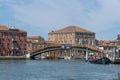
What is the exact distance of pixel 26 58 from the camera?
133 metres

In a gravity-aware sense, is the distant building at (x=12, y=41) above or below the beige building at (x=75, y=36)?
below

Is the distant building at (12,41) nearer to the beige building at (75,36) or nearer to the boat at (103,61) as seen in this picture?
the boat at (103,61)

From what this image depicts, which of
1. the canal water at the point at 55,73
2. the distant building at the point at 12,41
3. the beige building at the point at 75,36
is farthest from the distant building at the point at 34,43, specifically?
the canal water at the point at 55,73

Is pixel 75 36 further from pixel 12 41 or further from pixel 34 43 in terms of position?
pixel 12 41

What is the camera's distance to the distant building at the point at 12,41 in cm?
14264

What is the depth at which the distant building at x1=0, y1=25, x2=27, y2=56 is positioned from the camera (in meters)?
143

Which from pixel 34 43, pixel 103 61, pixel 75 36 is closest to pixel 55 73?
pixel 103 61

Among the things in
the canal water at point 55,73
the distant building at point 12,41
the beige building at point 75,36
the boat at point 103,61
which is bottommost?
the canal water at point 55,73

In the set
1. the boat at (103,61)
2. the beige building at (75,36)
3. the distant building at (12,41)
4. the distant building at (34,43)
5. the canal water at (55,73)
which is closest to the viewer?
the canal water at (55,73)

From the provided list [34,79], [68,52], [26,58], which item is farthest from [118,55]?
[34,79]

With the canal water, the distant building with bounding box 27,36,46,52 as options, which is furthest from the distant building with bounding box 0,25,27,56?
the canal water

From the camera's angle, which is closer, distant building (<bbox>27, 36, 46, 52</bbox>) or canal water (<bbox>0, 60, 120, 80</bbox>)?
canal water (<bbox>0, 60, 120, 80</bbox>)

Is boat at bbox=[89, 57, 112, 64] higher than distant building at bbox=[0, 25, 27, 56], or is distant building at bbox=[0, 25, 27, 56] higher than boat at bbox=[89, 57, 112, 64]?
distant building at bbox=[0, 25, 27, 56]

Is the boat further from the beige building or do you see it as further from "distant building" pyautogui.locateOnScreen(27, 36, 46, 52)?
the beige building
